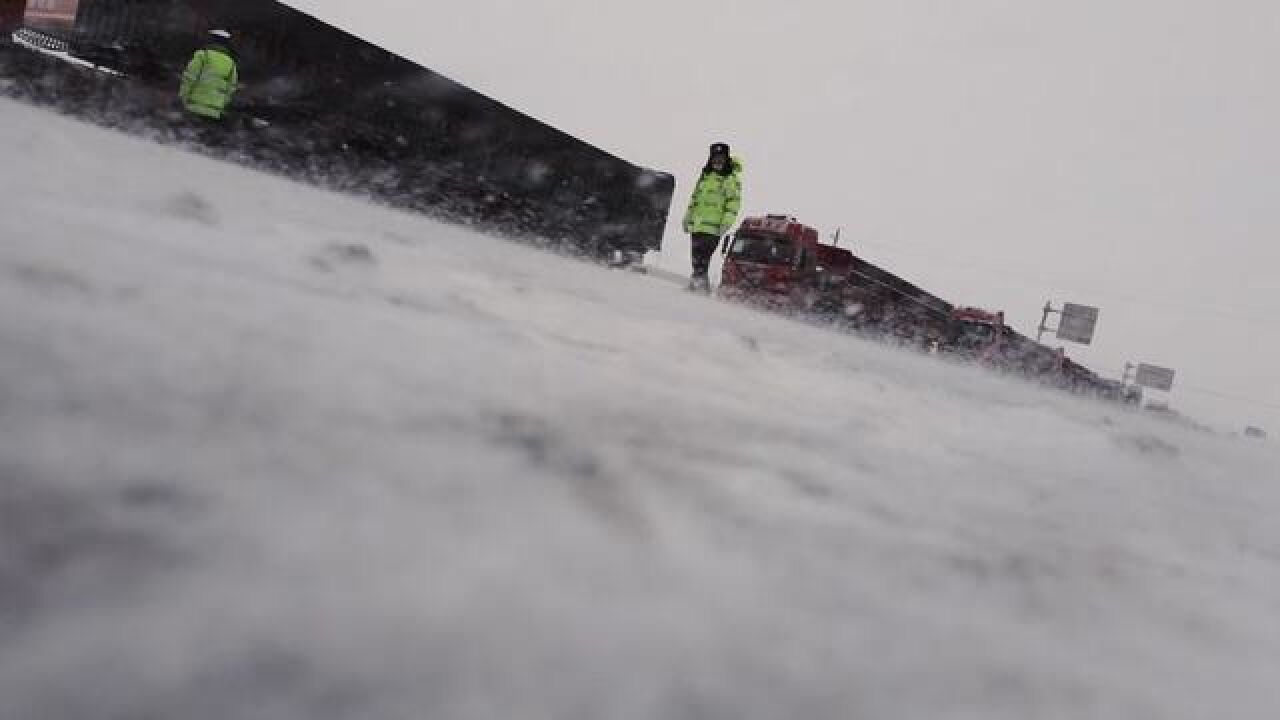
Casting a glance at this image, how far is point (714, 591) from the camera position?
3.85 feet

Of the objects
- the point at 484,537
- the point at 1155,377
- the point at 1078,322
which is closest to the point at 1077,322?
the point at 1078,322

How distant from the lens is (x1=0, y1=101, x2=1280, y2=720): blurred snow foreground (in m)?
0.82

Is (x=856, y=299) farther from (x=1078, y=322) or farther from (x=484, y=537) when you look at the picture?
(x=1078, y=322)

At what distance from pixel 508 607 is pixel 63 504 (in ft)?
1.54

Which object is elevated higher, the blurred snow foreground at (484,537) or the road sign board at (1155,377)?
the road sign board at (1155,377)

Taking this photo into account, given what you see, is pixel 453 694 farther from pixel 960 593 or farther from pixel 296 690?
pixel 960 593

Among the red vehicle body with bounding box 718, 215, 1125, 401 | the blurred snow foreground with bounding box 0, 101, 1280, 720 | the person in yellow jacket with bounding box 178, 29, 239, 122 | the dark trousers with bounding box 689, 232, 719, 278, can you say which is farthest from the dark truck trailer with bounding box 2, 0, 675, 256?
the blurred snow foreground with bounding box 0, 101, 1280, 720

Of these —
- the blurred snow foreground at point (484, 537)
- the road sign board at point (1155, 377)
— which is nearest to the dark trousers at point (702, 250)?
the blurred snow foreground at point (484, 537)

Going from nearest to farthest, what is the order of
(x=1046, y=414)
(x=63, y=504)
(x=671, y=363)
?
1. (x=63, y=504)
2. (x=671, y=363)
3. (x=1046, y=414)

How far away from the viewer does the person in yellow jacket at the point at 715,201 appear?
10.2 metres

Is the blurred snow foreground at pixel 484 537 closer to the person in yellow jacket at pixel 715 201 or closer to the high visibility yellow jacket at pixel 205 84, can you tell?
the high visibility yellow jacket at pixel 205 84

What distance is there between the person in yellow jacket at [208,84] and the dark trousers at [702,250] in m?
5.23

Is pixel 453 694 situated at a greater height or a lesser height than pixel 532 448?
lesser

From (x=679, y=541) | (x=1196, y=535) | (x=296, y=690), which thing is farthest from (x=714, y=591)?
(x=1196, y=535)
